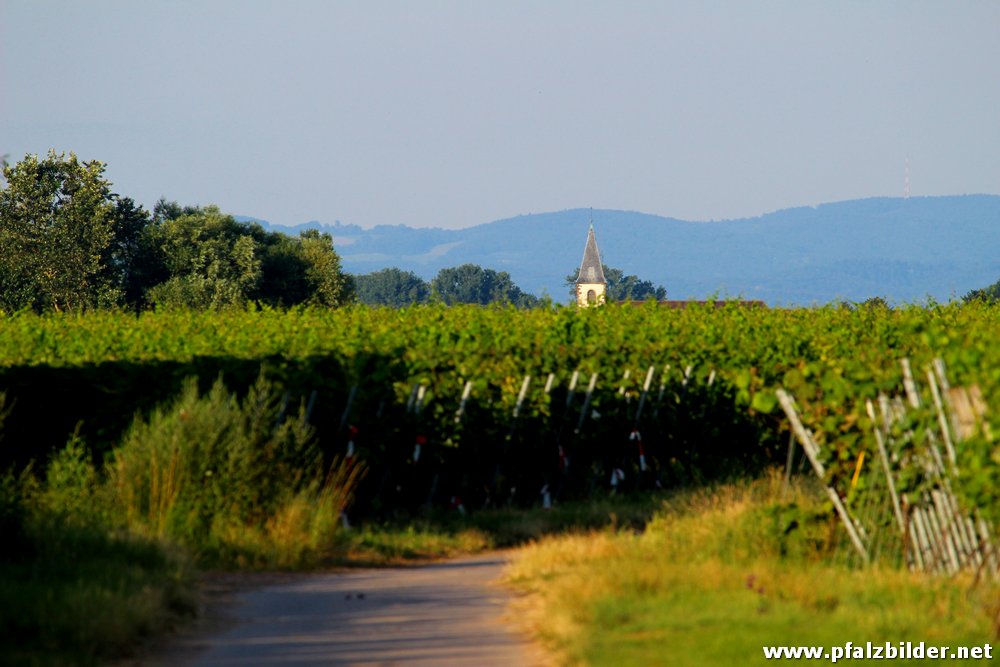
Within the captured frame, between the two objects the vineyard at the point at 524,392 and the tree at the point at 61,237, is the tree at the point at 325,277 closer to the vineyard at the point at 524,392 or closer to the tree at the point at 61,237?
the tree at the point at 61,237

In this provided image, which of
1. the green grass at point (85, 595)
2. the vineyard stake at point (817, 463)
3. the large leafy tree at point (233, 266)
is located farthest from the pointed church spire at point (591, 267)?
the green grass at point (85, 595)

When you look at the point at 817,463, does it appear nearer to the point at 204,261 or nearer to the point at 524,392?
the point at 524,392

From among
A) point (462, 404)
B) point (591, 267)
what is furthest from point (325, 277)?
point (591, 267)

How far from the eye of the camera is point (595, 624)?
10109 millimetres

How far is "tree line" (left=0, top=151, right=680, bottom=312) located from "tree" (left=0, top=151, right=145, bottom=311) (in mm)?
49

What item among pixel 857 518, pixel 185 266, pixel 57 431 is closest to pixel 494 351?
pixel 57 431

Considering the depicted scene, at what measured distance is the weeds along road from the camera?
944cm

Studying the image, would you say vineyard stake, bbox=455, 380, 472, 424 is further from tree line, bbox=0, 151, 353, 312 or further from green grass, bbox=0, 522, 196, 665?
tree line, bbox=0, 151, 353, 312

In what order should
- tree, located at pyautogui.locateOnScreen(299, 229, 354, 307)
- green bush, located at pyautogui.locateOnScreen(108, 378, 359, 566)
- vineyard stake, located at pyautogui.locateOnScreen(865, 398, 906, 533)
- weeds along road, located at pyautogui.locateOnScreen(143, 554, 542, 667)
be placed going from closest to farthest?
weeds along road, located at pyautogui.locateOnScreen(143, 554, 542, 667)
vineyard stake, located at pyautogui.locateOnScreen(865, 398, 906, 533)
green bush, located at pyautogui.locateOnScreen(108, 378, 359, 566)
tree, located at pyautogui.locateOnScreen(299, 229, 354, 307)

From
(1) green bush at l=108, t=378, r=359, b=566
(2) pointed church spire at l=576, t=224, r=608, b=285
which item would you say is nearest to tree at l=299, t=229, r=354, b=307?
(1) green bush at l=108, t=378, r=359, b=566

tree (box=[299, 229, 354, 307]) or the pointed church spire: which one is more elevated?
the pointed church spire

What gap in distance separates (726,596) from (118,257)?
66592 mm

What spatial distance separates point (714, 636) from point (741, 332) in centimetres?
1707

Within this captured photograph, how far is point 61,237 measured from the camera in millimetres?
70938
